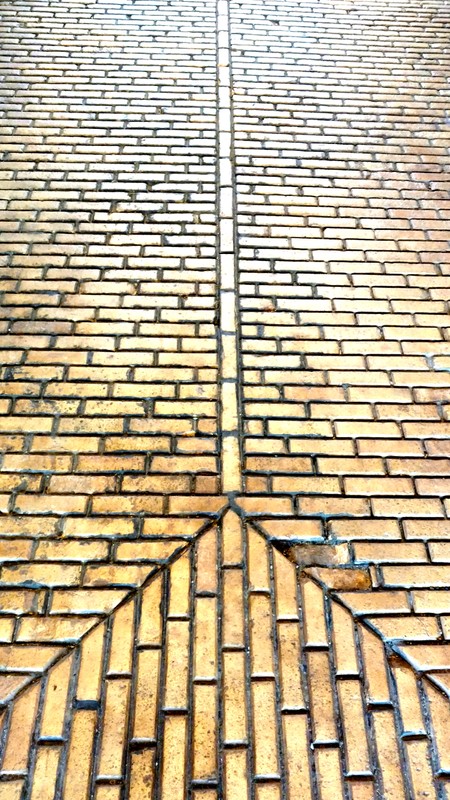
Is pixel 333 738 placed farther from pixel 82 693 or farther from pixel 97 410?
pixel 97 410

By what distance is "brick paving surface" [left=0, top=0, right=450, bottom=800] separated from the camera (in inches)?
53.7

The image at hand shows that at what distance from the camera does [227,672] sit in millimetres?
1422

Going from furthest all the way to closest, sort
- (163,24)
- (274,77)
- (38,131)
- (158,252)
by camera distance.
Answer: (163,24) < (274,77) < (38,131) < (158,252)

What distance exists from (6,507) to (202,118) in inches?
78.2

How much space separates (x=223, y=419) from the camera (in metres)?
1.83

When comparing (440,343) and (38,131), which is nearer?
(440,343)

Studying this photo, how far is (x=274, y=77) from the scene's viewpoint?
9.46 feet

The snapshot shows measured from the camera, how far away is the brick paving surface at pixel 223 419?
1.37m

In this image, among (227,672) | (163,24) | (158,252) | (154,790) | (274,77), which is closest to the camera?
(154,790)

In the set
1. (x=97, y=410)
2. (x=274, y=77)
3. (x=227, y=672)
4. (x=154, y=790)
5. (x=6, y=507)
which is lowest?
(x=154, y=790)

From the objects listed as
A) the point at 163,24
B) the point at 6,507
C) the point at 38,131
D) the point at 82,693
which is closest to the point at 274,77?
the point at 163,24

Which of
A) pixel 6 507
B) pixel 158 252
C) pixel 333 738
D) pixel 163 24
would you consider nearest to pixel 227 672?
pixel 333 738

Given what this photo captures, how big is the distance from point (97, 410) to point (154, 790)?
104 centimetres

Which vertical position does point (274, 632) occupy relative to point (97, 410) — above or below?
below
